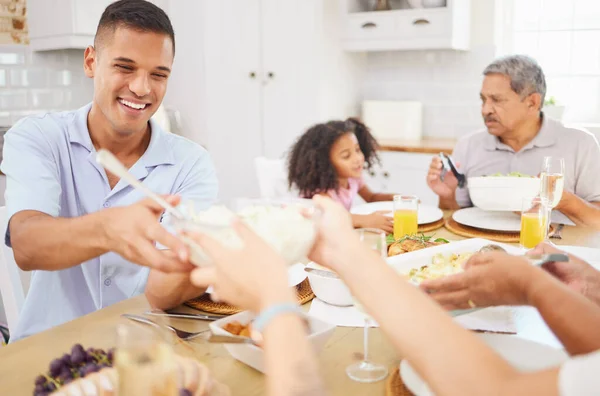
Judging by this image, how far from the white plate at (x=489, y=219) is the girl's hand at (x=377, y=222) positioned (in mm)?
252

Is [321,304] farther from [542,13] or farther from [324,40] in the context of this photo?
[542,13]

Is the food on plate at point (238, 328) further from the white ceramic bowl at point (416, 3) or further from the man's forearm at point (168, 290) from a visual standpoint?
the white ceramic bowl at point (416, 3)

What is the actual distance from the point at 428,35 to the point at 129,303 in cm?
315

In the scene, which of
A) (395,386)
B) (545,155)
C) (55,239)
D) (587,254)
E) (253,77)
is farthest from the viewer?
(253,77)

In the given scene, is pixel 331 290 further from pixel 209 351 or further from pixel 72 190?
pixel 72 190

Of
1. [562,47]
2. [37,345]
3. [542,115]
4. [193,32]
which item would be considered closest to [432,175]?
[542,115]

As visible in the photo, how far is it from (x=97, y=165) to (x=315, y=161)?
1.23 metres

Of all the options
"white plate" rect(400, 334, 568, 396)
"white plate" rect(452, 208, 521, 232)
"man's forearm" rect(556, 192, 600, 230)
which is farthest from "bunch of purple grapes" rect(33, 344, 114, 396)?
"man's forearm" rect(556, 192, 600, 230)

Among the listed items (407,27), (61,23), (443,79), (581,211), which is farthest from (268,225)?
(443,79)

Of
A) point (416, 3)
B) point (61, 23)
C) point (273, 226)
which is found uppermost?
point (416, 3)

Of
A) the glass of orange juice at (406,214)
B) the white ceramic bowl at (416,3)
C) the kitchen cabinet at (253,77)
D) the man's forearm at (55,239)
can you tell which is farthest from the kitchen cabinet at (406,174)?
the man's forearm at (55,239)

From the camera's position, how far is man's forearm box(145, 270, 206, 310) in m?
1.24

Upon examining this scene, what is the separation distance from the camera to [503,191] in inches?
81.1

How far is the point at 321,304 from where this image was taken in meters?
1.31
